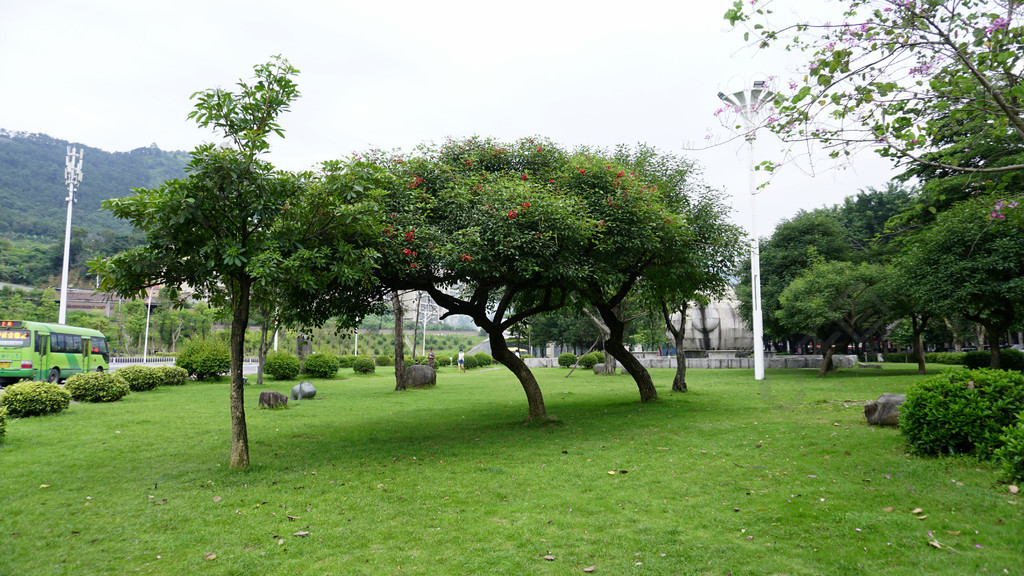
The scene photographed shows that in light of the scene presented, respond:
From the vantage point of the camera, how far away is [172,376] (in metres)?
22.6

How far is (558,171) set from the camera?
37.6ft

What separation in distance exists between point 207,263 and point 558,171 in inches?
271

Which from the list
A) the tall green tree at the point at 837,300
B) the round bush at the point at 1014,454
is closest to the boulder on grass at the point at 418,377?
the tall green tree at the point at 837,300

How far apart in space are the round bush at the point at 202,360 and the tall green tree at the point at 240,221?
19478 mm

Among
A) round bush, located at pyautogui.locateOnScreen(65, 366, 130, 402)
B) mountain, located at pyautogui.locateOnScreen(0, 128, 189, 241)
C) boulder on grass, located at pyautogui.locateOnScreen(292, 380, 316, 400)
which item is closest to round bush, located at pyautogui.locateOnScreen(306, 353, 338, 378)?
boulder on grass, located at pyautogui.locateOnScreen(292, 380, 316, 400)

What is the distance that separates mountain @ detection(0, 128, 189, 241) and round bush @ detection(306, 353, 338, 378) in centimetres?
5412

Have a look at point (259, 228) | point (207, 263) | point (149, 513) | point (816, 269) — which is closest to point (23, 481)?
point (149, 513)

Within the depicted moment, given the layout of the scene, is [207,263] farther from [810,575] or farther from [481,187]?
[810,575]

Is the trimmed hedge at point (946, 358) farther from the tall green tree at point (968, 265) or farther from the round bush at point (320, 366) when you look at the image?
the round bush at point (320, 366)

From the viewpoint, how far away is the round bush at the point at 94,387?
53.1 ft

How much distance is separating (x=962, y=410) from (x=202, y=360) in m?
27.0

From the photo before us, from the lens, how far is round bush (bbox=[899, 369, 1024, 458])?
661 cm

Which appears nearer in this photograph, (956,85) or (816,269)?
(956,85)

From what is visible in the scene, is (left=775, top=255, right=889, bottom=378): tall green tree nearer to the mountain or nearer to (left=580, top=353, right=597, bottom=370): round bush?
(left=580, top=353, right=597, bottom=370): round bush
